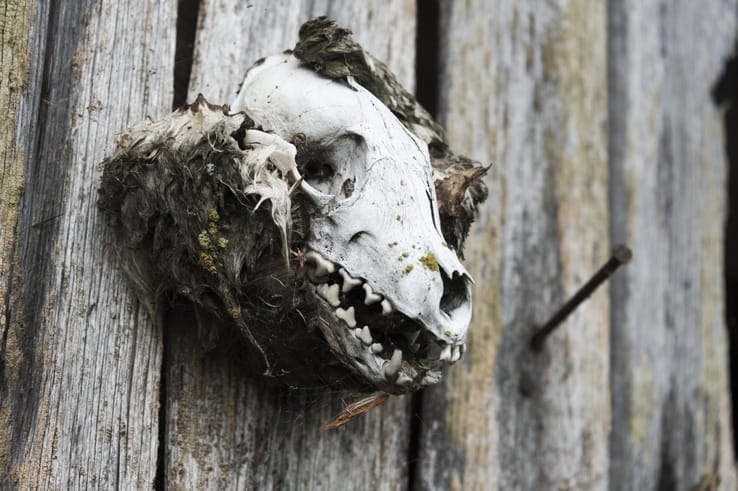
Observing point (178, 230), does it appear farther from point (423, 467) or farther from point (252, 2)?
point (423, 467)

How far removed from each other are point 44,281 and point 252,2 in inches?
23.2

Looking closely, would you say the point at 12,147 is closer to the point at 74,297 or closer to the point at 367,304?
the point at 74,297

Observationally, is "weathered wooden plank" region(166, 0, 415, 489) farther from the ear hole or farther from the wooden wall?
the ear hole

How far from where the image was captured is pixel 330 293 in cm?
101

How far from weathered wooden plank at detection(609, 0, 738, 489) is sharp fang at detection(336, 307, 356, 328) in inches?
38.8

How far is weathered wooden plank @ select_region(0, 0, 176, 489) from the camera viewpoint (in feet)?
3.60

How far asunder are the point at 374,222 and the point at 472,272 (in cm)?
56

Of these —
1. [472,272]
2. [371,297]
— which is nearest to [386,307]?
[371,297]

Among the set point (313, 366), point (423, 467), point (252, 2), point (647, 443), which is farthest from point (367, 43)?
point (647, 443)

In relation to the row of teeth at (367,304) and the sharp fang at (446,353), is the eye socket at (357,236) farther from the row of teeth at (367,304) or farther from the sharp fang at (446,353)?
the sharp fang at (446,353)

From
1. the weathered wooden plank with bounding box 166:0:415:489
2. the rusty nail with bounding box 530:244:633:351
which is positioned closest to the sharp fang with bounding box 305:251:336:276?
the weathered wooden plank with bounding box 166:0:415:489

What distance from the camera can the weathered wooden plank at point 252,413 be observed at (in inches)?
46.8

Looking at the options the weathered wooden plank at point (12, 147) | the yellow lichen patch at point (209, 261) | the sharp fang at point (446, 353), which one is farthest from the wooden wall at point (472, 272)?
the sharp fang at point (446, 353)

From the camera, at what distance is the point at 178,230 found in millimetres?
1102
